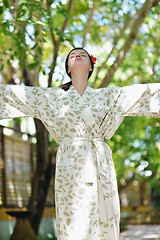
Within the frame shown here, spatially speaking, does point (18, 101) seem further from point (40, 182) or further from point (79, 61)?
point (40, 182)

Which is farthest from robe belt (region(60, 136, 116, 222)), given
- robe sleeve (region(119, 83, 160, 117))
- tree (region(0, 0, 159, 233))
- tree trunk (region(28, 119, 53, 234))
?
tree trunk (region(28, 119, 53, 234))

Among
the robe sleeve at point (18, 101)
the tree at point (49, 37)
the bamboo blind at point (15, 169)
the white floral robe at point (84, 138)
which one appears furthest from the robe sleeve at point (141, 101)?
the bamboo blind at point (15, 169)

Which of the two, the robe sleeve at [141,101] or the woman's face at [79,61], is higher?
the woman's face at [79,61]

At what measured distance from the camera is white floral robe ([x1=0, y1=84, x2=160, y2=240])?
238 centimetres

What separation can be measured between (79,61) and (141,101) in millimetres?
465

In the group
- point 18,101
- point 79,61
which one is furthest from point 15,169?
point 79,61

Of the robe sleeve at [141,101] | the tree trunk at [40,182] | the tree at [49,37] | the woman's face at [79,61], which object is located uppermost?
the tree at [49,37]

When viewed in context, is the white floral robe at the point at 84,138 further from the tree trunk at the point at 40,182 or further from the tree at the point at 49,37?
the tree trunk at the point at 40,182

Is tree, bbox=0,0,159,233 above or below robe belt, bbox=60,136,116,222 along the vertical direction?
above

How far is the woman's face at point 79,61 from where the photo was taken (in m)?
2.65

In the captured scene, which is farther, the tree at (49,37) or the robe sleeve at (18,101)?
the tree at (49,37)

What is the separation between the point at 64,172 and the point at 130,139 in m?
3.89

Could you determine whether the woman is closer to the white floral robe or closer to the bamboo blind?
the white floral robe

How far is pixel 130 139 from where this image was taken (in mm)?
6250
